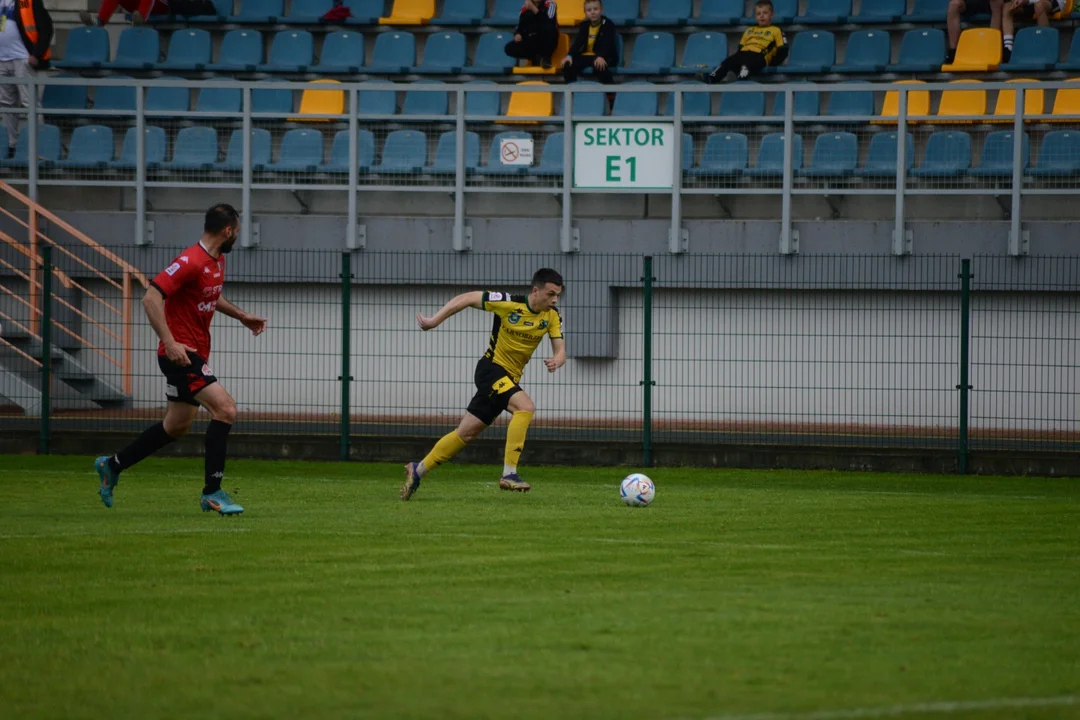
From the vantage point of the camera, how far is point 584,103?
2106cm

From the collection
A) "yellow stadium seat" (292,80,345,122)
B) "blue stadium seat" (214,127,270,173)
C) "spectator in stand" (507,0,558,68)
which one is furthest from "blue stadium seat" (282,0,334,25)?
"spectator in stand" (507,0,558,68)

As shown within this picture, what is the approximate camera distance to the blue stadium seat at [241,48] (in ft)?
76.1

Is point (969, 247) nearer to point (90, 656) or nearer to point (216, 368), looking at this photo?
point (216, 368)

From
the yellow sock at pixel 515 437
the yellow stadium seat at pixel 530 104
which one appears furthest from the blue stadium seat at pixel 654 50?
the yellow sock at pixel 515 437

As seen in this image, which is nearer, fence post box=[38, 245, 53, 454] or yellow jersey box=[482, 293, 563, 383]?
yellow jersey box=[482, 293, 563, 383]

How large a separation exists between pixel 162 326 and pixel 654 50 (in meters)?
13.2

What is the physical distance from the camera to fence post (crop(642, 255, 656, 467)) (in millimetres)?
16562

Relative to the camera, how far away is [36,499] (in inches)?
492

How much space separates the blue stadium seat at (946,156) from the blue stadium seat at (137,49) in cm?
1172

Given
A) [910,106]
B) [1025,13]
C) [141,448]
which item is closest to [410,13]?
[910,106]

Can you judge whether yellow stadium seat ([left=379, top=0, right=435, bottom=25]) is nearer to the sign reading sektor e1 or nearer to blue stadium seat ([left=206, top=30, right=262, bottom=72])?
blue stadium seat ([left=206, top=30, right=262, bottom=72])

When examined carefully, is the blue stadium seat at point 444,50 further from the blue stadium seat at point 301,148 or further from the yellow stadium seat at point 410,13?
the blue stadium seat at point 301,148

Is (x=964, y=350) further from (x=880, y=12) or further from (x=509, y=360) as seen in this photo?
(x=880, y=12)

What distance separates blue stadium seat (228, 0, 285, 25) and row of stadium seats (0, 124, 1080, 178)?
12.3 feet
